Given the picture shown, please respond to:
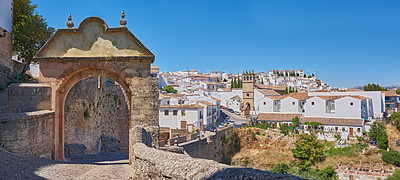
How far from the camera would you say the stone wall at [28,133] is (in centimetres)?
711

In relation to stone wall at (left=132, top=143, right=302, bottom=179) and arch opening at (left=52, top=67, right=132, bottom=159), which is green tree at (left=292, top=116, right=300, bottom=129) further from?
stone wall at (left=132, top=143, right=302, bottom=179)

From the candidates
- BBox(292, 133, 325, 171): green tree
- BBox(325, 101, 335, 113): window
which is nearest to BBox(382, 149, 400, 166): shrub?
BBox(292, 133, 325, 171): green tree

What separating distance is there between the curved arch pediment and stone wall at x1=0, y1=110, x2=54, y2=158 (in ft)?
6.70

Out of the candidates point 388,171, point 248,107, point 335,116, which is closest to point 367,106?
point 335,116

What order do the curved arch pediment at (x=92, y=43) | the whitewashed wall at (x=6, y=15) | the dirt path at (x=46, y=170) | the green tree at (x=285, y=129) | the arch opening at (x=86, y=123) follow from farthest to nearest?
the green tree at (x=285, y=129), the whitewashed wall at (x=6, y=15), the arch opening at (x=86, y=123), the curved arch pediment at (x=92, y=43), the dirt path at (x=46, y=170)

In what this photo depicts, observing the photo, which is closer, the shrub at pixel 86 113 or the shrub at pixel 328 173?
the shrub at pixel 86 113

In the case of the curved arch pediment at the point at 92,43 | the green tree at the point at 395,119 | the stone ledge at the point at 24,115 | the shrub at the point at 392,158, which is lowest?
the shrub at the point at 392,158

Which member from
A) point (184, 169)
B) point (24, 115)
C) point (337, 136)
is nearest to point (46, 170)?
point (24, 115)

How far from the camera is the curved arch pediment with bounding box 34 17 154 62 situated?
8.91 meters

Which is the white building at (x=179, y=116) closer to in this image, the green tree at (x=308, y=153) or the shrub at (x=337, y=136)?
the green tree at (x=308, y=153)

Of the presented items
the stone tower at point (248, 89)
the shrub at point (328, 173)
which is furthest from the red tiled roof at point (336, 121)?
the stone tower at point (248, 89)

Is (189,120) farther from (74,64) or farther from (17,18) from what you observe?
(74,64)

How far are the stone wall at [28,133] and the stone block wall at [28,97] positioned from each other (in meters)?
0.37

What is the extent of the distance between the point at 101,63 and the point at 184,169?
19.6ft
